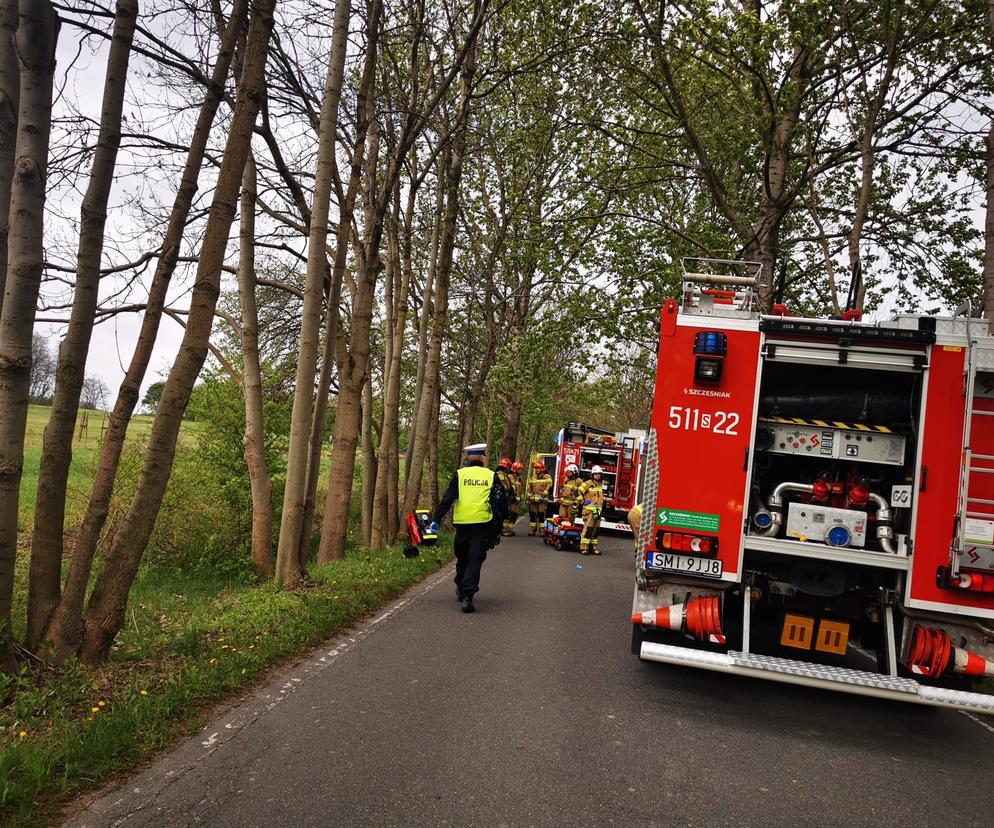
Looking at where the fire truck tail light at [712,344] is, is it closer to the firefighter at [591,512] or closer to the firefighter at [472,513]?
the firefighter at [472,513]

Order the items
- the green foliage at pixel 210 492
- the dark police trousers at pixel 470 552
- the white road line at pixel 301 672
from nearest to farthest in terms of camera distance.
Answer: the white road line at pixel 301 672
the dark police trousers at pixel 470 552
the green foliage at pixel 210 492

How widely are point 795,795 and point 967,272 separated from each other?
496 inches

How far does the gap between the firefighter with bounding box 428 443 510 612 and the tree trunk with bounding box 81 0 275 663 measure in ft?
12.4

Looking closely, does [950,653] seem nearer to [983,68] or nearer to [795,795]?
[795,795]

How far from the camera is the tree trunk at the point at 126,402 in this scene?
5488 millimetres

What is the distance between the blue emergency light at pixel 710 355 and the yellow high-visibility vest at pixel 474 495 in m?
3.63

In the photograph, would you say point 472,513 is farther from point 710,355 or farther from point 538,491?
point 538,491

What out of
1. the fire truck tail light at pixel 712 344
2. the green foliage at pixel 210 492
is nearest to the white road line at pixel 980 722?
the fire truck tail light at pixel 712 344

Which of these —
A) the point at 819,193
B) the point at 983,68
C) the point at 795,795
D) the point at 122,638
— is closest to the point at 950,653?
the point at 795,795

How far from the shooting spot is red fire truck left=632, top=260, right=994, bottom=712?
218 inches

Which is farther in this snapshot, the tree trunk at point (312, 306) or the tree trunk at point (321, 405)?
the tree trunk at point (321, 405)

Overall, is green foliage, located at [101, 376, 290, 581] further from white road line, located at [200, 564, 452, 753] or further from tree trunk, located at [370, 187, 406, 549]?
white road line, located at [200, 564, 452, 753]

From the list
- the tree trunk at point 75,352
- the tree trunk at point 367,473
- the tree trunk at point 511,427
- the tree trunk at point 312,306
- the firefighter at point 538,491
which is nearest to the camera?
the tree trunk at point 75,352

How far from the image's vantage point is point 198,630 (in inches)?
271
